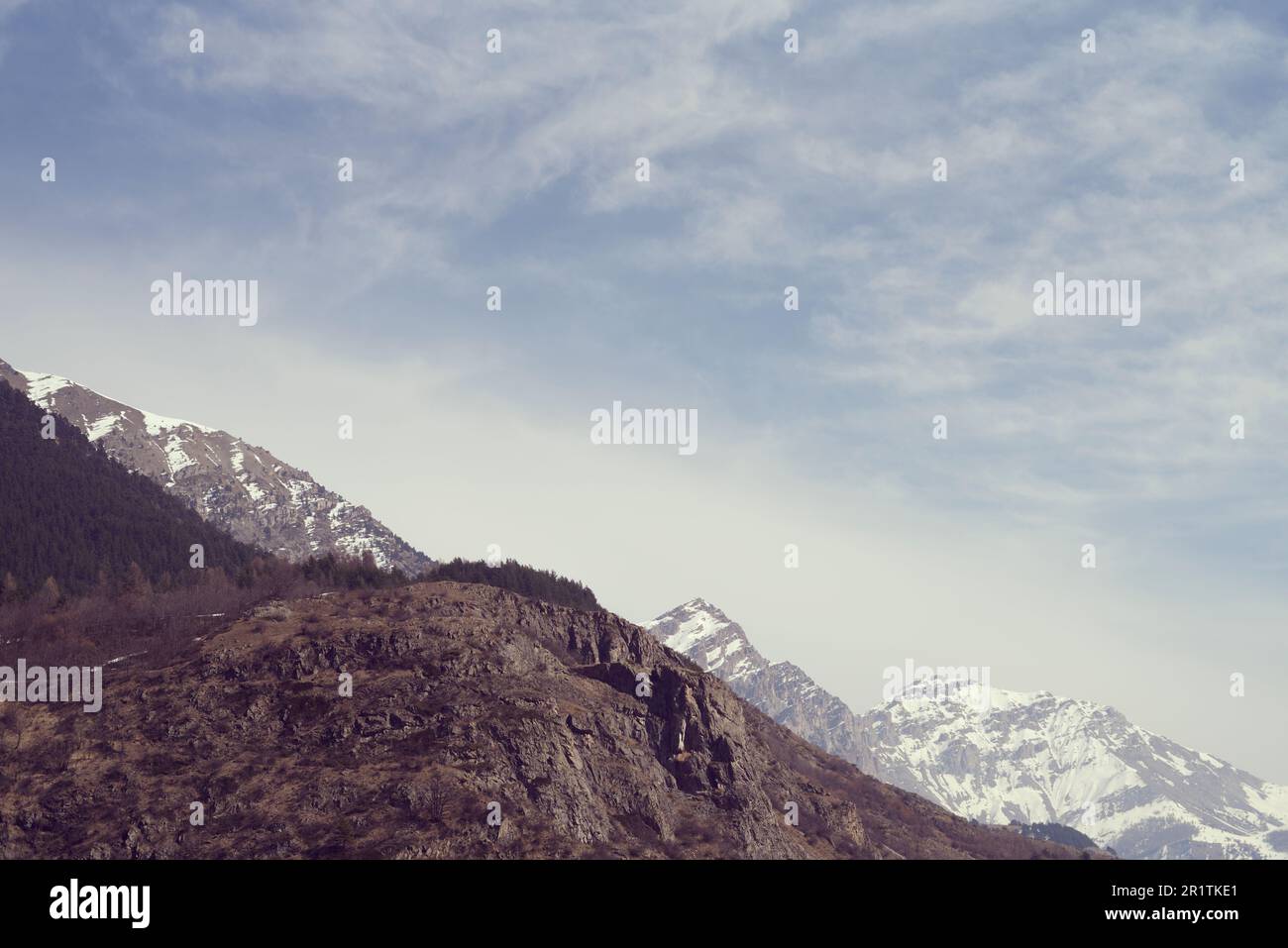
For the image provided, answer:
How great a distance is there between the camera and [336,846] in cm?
19375
